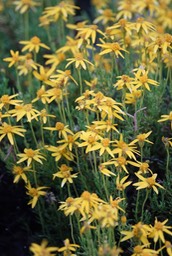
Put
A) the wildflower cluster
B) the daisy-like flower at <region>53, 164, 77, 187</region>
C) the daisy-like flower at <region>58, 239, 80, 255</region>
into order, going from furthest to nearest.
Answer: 1. the daisy-like flower at <region>53, 164, 77, 187</region>
2. the wildflower cluster
3. the daisy-like flower at <region>58, 239, 80, 255</region>

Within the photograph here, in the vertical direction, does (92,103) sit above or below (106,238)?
above

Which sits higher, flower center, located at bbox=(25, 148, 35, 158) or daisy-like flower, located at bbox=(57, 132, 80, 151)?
daisy-like flower, located at bbox=(57, 132, 80, 151)

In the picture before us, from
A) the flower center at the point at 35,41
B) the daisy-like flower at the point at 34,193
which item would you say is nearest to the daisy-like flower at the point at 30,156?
the daisy-like flower at the point at 34,193

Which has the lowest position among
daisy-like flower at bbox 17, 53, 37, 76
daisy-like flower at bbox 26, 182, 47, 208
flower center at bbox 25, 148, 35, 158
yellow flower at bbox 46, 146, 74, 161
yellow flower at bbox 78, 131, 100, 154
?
daisy-like flower at bbox 26, 182, 47, 208

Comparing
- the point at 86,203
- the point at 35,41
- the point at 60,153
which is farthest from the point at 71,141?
the point at 35,41

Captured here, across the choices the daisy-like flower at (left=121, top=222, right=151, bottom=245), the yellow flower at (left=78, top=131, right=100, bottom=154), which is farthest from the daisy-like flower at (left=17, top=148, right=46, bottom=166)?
the daisy-like flower at (left=121, top=222, right=151, bottom=245)

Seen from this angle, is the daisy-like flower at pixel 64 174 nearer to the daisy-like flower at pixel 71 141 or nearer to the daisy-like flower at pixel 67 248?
the daisy-like flower at pixel 71 141

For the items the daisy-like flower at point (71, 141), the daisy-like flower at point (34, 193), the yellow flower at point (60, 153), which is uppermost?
the daisy-like flower at point (71, 141)

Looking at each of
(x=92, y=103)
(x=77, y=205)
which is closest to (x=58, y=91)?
(x=92, y=103)

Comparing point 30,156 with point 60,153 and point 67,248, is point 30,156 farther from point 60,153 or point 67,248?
point 67,248

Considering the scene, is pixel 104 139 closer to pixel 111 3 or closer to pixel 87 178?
pixel 87 178

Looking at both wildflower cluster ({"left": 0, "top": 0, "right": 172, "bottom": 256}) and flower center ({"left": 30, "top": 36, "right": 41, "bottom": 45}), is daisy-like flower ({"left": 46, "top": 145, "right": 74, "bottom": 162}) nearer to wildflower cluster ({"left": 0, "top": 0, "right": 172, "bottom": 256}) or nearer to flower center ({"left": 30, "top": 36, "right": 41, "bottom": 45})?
wildflower cluster ({"left": 0, "top": 0, "right": 172, "bottom": 256})
